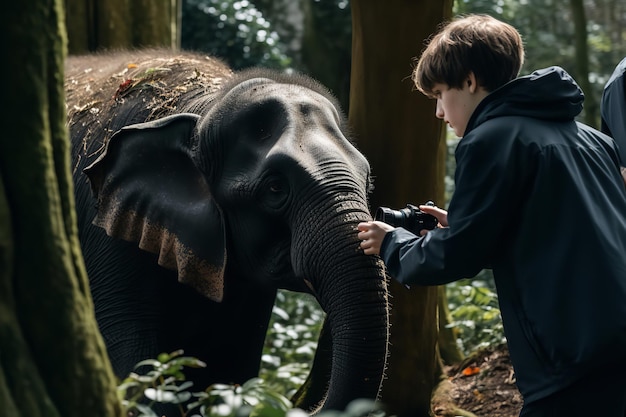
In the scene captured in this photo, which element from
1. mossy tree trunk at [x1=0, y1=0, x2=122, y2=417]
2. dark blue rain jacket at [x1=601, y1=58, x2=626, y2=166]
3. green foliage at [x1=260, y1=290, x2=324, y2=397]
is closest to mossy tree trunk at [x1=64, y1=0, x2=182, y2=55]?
green foliage at [x1=260, y1=290, x2=324, y2=397]

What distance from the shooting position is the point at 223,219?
6051 mm

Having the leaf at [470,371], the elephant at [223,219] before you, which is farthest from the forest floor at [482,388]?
the elephant at [223,219]

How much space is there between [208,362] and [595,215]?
3550 millimetres

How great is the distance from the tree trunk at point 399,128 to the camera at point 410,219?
1926mm

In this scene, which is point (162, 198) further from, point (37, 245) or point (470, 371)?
point (37, 245)

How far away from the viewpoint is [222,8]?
14461 millimetres

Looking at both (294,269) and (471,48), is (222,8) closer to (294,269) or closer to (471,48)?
(294,269)

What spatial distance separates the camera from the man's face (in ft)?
1.72

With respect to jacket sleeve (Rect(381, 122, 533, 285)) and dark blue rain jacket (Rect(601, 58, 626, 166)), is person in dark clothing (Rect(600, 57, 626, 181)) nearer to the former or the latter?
dark blue rain jacket (Rect(601, 58, 626, 166))

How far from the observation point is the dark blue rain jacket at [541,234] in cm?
382

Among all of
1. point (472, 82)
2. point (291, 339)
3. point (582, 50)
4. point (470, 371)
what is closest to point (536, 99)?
point (472, 82)

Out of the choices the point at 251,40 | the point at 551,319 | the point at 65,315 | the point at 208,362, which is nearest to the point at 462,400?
the point at 208,362

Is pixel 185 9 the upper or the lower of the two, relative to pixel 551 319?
lower

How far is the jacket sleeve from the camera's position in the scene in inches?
152
